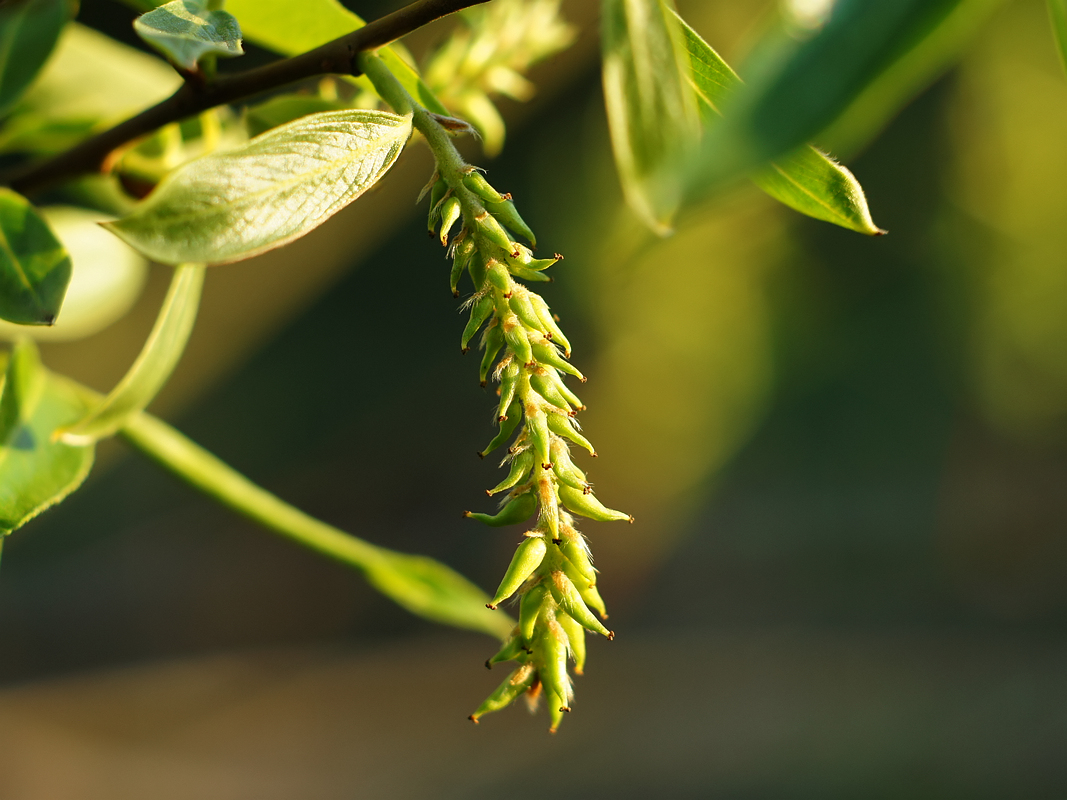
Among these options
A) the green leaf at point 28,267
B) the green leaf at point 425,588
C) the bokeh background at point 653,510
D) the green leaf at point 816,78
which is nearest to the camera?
the green leaf at point 816,78

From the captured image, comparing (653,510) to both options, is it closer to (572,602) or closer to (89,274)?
(89,274)

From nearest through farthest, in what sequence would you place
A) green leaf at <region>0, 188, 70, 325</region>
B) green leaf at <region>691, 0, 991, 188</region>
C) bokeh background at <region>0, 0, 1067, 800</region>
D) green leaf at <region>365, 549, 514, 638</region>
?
green leaf at <region>691, 0, 991, 188</region> < green leaf at <region>0, 188, 70, 325</region> < green leaf at <region>365, 549, 514, 638</region> < bokeh background at <region>0, 0, 1067, 800</region>

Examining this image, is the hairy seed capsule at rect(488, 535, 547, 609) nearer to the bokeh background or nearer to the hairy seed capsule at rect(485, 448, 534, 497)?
the hairy seed capsule at rect(485, 448, 534, 497)

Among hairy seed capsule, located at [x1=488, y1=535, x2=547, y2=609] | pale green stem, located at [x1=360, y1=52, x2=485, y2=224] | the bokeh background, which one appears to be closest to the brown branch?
pale green stem, located at [x1=360, y1=52, x2=485, y2=224]

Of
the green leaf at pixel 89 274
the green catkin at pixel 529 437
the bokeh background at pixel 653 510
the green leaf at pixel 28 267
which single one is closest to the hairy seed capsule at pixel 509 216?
the green catkin at pixel 529 437

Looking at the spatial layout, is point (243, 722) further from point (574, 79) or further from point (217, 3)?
point (217, 3)

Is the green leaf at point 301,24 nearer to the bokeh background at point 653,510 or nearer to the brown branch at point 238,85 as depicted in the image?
the brown branch at point 238,85
